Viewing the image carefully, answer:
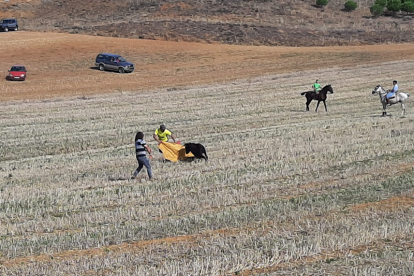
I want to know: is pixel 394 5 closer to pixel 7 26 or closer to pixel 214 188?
pixel 7 26

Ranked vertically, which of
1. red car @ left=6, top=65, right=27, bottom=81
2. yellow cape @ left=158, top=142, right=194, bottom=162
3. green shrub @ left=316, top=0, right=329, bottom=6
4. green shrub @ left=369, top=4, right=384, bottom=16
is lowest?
red car @ left=6, top=65, right=27, bottom=81

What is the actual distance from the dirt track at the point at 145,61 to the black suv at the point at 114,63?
0.73 meters

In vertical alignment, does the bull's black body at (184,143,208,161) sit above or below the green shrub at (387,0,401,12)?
below

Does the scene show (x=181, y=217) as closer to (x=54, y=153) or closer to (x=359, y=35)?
(x=54, y=153)

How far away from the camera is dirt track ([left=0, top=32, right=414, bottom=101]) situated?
46969 mm

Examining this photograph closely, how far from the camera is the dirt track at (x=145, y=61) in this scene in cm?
4697

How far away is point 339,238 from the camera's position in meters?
10.6

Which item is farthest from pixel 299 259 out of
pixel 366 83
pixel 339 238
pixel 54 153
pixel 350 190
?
pixel 366 83

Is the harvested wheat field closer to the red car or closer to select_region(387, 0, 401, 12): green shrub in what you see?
the red car

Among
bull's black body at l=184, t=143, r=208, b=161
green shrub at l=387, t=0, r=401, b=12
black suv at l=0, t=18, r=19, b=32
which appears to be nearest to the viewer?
bull's black body at l=184, t=143, r=208, b=161

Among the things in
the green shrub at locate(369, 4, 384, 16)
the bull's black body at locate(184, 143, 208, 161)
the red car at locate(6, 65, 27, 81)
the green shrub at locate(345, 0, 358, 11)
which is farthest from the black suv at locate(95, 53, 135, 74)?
the bull's black body at locate(184, 143, 208, 161)

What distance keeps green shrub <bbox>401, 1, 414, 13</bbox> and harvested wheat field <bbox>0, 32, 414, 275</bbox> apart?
1410 inches

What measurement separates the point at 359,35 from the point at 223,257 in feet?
197

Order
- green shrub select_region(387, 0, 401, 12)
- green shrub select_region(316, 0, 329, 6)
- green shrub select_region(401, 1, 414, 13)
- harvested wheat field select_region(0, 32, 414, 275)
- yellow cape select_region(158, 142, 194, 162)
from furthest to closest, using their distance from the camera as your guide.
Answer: green shrub select_region(316, 0, 329, 6) → green shrub select_region(401, 1, 414, 13) → green shrub select_region(387, 0, 401, 12) → yellow cape select_region(158, 142, 194, 162) → harvested wheat field select_region(0, 32, 414, 275)
